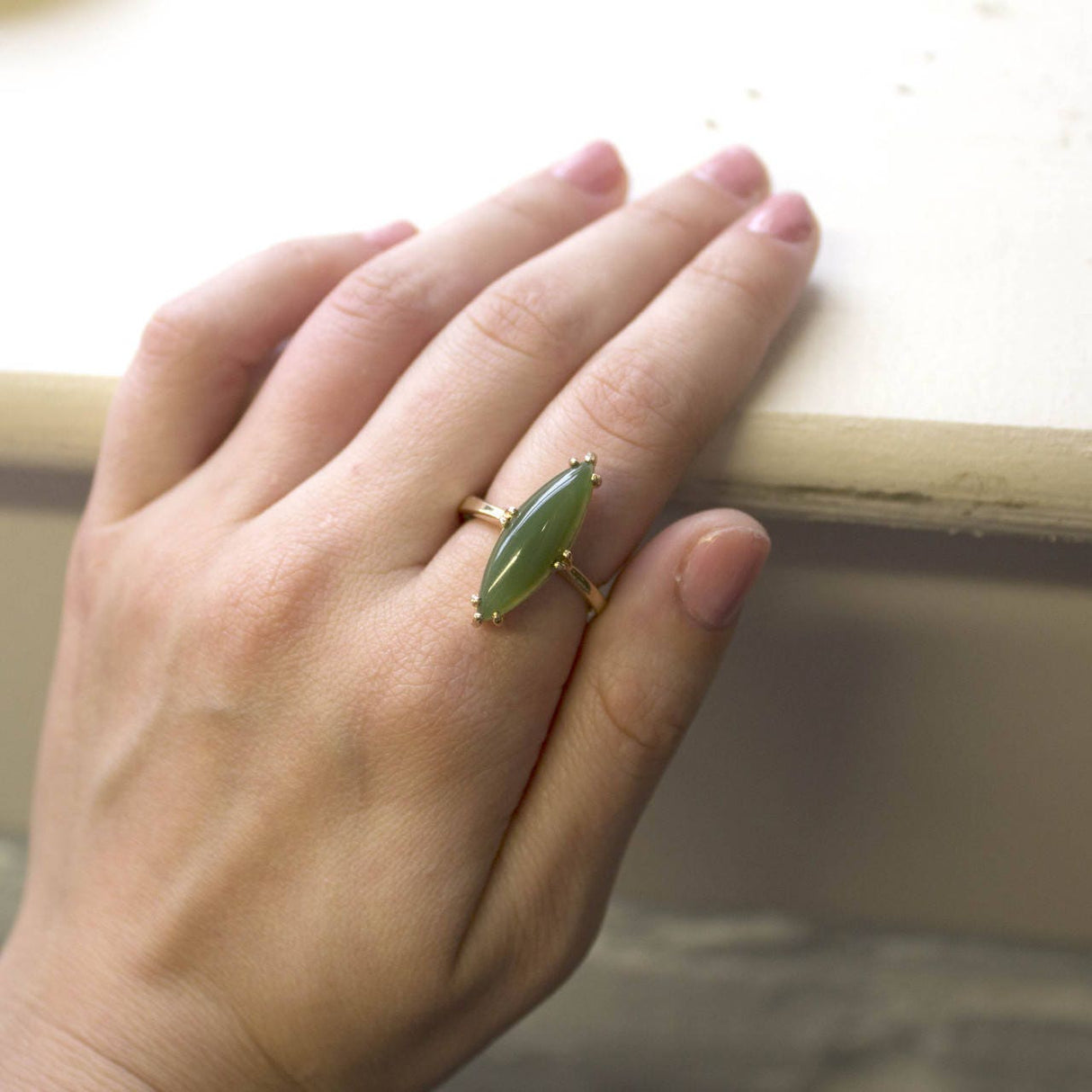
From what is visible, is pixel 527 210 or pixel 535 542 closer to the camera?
pixel 535 542

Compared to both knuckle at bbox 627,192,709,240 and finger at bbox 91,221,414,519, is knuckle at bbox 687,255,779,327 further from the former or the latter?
finger at bbox 91,221,414,519

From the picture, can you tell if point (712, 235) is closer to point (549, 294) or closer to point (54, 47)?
point (549, 294)

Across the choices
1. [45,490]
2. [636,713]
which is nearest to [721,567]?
[636,713]

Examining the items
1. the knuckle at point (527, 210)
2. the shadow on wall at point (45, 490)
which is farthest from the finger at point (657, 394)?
the shadow on wall at point (45, 490)

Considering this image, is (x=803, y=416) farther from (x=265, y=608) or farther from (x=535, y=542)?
(x=265, y=608)

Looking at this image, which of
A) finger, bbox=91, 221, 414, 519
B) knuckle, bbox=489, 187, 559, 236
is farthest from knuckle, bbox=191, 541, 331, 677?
knuckle, bbox=489, 187, 559, 236

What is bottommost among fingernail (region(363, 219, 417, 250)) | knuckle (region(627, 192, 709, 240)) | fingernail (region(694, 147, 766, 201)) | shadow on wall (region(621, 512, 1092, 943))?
shadow on wall (region(621, 512, 1092, 943))

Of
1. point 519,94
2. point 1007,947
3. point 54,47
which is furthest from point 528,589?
point 54,47
